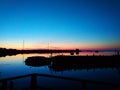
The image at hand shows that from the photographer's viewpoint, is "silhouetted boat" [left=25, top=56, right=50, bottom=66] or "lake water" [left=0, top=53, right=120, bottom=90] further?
"silhouetted boat" [left=25, top=56, right=50, bottom=66]

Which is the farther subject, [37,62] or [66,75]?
[37,62]

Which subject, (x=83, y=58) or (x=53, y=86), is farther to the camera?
(x=83, y=58)

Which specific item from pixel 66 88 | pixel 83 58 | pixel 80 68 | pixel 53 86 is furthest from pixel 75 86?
pixel 83 58

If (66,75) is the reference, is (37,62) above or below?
above

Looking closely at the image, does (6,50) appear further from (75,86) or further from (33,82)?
(33,82)

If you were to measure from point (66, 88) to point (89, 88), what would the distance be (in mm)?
3838

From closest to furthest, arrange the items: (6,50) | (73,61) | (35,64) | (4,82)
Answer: (4,82)
(73,61)
(35,64)
(6,50)

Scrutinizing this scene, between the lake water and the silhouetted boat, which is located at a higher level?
the silhouetted boat

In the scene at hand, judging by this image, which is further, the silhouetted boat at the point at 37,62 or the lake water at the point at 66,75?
the silhouetted boat at the point at 37,62

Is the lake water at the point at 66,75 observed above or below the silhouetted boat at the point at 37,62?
below

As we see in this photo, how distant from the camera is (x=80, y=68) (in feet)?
198

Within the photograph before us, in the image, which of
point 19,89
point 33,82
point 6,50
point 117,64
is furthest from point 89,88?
point 6,50

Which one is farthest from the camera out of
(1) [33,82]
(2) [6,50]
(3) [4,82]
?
(2) [6,50]

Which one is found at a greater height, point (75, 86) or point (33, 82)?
point (33, 82)
